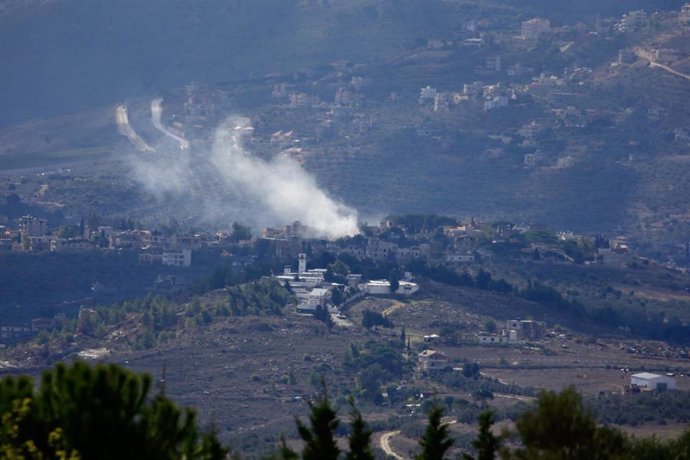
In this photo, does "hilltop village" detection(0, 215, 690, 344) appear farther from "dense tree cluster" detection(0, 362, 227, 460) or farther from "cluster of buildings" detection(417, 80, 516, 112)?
"dense tree cluster" detection(0, 362, 227, 460)

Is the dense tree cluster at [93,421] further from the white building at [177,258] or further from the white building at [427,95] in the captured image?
the white building at [427,95]

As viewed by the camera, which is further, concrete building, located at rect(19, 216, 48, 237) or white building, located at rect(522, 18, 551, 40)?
white building, located at rect(522, 18, 551, 40)

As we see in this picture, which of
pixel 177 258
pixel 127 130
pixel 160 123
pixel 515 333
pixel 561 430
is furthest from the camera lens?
pixel 160 123

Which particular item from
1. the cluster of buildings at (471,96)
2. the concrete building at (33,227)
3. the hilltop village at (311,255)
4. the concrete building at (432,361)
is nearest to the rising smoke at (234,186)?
the hilltop village at (311,255)

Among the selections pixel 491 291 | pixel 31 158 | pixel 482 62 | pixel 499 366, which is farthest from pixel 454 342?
pixel 482 62

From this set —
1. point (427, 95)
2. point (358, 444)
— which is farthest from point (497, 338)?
point (427, 95)

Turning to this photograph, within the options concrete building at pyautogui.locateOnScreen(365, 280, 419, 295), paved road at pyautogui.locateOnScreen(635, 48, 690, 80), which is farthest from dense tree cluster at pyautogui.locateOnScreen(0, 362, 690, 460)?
paved road at pyautogui.locateOnScreen(635, 48, 690, 80)

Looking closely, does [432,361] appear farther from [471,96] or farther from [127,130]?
[127,130]
